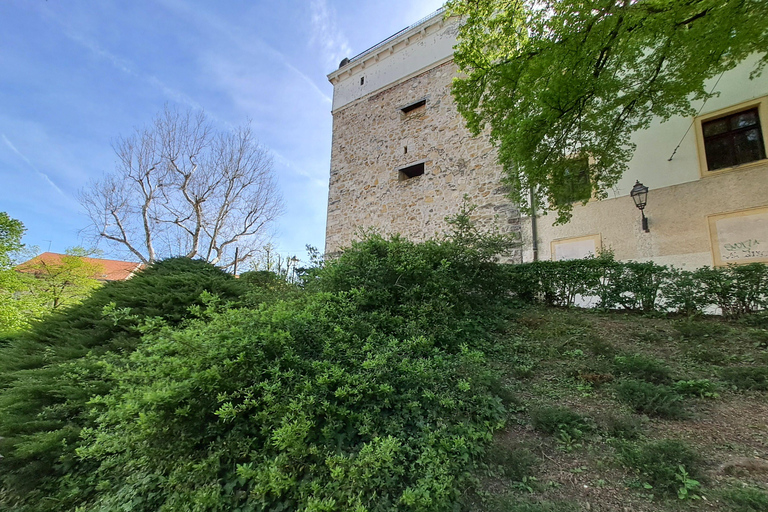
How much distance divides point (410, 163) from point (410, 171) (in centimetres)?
42

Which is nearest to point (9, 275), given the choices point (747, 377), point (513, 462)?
point (513, 462)

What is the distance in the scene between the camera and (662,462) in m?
1.73

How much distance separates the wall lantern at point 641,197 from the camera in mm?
6508

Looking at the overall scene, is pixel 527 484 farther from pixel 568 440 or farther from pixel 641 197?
pixel 641 197

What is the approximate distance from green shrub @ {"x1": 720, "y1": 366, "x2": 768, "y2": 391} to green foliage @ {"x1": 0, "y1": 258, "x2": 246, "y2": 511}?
183 inches

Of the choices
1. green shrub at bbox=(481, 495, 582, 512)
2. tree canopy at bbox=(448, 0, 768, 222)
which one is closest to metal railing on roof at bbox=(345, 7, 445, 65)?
tree canopy at bbox=(448, 0, 768, 222)

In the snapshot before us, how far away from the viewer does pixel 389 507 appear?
158 centimetres

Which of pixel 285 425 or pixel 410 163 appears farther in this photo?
pixel 410 163

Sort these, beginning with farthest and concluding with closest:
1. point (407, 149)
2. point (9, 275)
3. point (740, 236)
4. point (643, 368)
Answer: point (407, 149) → point (9, 275) → point (740, 236) → point (643, 368)

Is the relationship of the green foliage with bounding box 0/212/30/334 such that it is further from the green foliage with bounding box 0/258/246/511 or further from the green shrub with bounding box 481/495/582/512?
the green shrub with bounding box 481/495/582/512

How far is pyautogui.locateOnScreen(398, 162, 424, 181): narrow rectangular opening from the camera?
9.95 m

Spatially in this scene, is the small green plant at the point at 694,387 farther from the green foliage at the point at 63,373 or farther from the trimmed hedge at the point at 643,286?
the green foliage at the point at 63,373

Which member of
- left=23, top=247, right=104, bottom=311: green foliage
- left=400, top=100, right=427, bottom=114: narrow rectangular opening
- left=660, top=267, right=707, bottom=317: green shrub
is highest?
left=400, top=100, right=427, bottom=114: narrow rectangular opening

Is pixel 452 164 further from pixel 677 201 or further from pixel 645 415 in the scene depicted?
pixel 645 415
